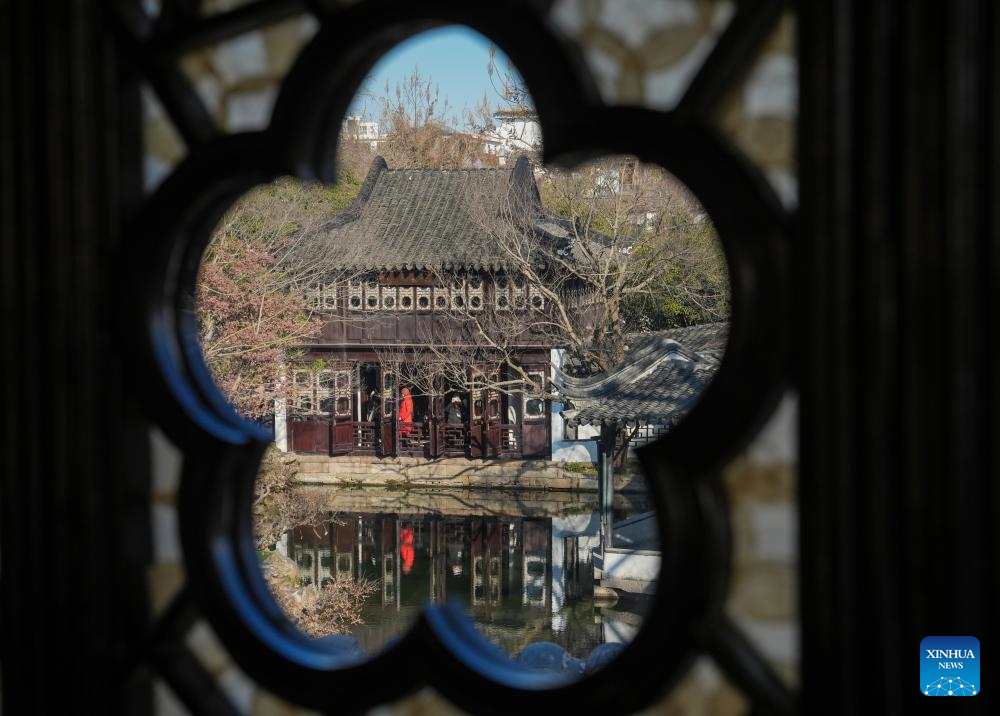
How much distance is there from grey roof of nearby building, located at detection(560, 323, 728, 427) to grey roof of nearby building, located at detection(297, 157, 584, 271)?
1.80 metres

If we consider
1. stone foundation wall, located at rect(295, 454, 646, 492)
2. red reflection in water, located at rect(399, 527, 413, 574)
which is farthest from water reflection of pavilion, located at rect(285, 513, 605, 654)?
stone foundation wall, located at rect(295, 454, 646, 492)

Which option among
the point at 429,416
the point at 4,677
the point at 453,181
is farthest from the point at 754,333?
the point at 453,181

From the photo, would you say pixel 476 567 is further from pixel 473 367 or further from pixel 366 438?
pixel 366 438

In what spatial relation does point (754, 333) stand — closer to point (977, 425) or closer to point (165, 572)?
point (977, 425)

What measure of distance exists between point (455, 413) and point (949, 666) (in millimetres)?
11219

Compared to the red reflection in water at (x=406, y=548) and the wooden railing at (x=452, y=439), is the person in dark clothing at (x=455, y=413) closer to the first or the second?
the wooden railing at (x=452, y=439)

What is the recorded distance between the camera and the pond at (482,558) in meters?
7.52

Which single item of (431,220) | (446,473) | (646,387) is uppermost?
(431,220)

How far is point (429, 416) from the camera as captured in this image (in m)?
10.7

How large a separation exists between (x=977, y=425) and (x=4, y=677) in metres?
0.60

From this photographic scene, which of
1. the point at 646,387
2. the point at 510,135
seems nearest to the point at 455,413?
the point at 510,135

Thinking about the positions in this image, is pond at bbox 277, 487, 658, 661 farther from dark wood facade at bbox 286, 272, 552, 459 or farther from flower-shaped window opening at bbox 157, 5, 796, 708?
dark wood facade at bbox 286, 272, 552, 459

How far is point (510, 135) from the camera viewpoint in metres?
A: 10.2

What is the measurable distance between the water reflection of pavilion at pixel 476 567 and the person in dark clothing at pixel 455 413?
1.31 metres
